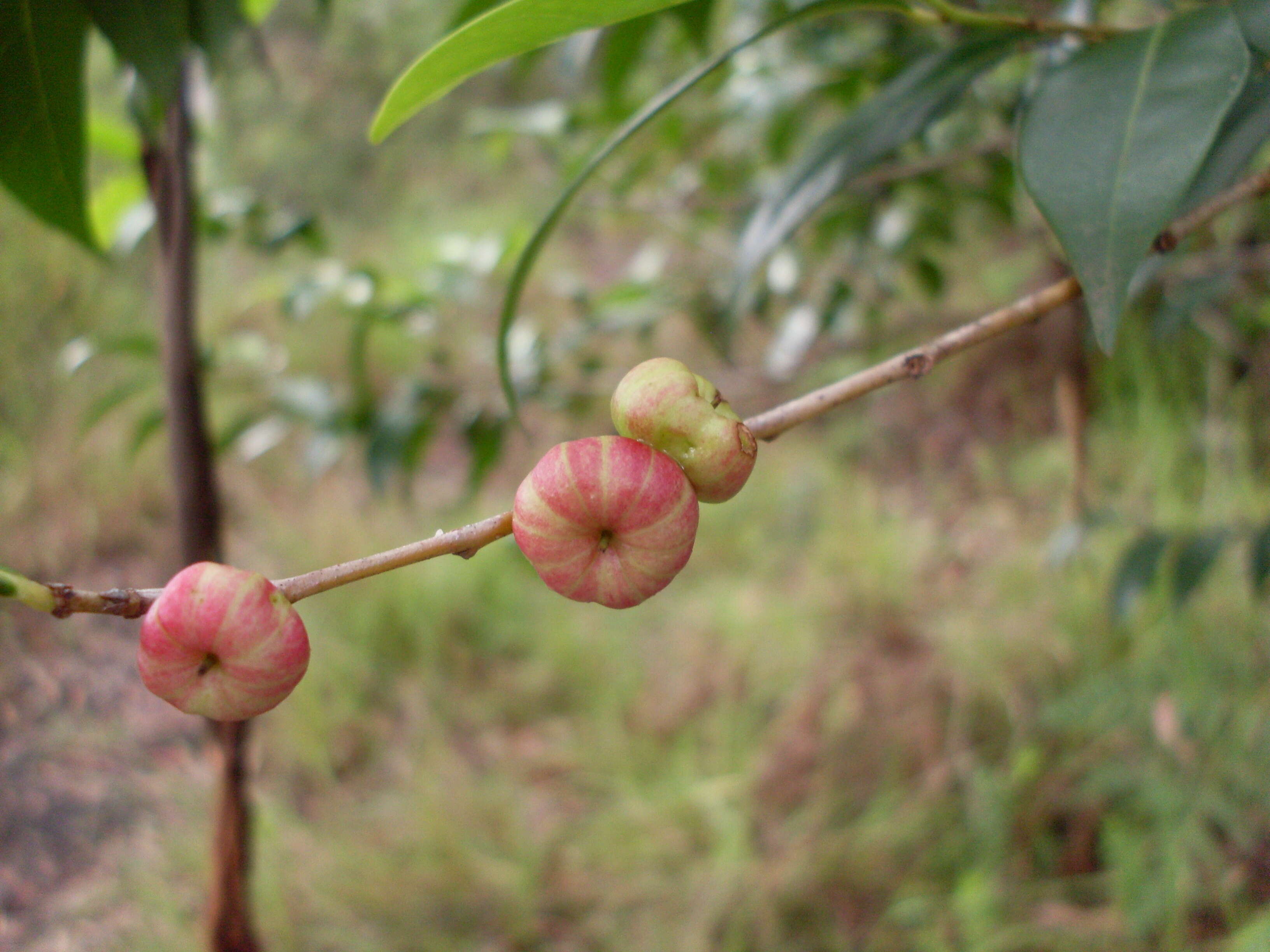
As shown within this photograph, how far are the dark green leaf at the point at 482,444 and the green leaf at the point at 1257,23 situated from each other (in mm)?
845

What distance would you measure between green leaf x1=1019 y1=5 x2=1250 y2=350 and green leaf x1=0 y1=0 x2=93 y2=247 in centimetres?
48

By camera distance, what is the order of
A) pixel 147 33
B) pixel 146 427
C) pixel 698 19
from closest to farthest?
pixel 147 33, pixel 698 19, pixel 146 427

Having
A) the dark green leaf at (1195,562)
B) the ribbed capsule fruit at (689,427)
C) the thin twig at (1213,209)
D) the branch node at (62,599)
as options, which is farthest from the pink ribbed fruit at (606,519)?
the dark green leaf at (1195,562)

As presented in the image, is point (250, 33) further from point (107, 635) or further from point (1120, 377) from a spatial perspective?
point (1120, 377)

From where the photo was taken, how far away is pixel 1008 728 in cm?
171

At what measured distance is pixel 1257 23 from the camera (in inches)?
14.0

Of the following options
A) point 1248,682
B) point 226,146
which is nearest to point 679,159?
point 1248,682

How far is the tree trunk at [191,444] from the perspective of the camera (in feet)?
1.94

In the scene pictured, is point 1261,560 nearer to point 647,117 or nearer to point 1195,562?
point 1195,562

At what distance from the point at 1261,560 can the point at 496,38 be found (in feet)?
2.42

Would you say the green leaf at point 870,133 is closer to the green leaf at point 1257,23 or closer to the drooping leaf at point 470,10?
the green leaf at point 1257,23

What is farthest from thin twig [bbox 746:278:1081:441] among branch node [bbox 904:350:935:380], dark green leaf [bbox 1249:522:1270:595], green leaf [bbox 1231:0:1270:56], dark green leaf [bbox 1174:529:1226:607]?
dark green leaf [bbox 1174:529:1226:607]

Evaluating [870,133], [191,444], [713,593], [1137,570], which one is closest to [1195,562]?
[1137,570]

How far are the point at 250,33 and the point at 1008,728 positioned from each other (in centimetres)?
174
